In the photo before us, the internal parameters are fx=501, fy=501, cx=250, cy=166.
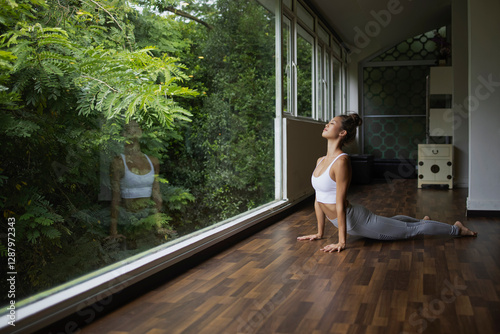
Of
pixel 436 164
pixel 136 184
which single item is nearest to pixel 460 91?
pixel 436 164

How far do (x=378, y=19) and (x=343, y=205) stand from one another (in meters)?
6.21

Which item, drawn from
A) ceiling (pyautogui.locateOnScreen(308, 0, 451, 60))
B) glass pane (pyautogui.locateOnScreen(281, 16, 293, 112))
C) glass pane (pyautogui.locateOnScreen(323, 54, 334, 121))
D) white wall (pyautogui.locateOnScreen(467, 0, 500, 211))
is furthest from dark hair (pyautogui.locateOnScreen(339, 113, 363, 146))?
glass pane (pyautogui.locateOnScreen(323, 54, 334, 121))

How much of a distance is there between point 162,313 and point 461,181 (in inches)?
295

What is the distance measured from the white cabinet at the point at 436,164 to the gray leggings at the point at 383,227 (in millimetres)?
4681

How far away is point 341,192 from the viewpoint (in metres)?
3.56

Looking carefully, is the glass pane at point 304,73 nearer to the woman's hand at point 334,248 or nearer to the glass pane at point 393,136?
the woman's hand at point 334,248

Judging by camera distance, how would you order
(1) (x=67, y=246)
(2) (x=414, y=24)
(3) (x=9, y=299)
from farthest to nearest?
(2) (x=414, y=24) → (1) (x=67, y=246) → (3) (x=9, y=299)

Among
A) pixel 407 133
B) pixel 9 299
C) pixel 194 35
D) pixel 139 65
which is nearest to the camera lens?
pixel 9 299

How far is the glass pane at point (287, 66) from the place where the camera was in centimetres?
604

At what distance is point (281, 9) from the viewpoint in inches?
224

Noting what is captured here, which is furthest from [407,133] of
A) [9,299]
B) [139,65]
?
[9,299]

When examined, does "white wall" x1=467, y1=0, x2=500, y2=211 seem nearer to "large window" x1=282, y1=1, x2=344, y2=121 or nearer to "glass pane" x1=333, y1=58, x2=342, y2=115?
"large window" x1=282, y1=1, x2=344, y2=121

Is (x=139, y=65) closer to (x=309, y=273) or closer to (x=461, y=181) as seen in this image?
(x=309, y=273)

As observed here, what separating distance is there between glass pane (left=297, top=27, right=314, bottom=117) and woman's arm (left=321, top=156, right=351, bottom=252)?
3090 mm
